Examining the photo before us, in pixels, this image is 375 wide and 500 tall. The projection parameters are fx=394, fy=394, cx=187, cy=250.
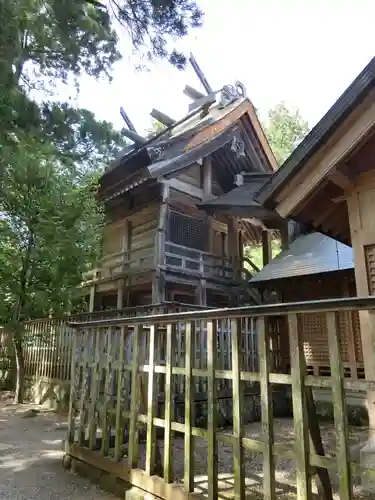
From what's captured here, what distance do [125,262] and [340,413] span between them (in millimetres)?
11448

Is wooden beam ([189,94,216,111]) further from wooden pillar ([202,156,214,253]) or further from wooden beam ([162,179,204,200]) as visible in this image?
wooden beam ([162,179,204,200])

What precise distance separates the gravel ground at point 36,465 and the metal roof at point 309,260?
6.56 meters

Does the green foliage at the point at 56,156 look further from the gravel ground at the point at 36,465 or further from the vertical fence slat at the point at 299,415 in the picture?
the vertical fence slat at the point at 299,415

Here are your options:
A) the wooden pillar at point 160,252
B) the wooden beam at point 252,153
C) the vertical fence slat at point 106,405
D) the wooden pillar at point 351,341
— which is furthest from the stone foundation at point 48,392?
the wooden beam at point 252,153

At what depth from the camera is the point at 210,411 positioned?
10.5 ft

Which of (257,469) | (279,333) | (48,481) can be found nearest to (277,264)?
(279,333)

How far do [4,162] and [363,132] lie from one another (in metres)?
6.21

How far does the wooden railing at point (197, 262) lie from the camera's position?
41.9 ft

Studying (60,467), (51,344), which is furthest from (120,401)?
(51,344)

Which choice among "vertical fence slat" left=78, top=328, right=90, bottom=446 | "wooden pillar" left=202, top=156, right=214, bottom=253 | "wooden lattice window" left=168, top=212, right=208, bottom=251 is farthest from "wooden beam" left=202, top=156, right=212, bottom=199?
"vertical fence slat" left=78, top=328, right=90, bottom=446

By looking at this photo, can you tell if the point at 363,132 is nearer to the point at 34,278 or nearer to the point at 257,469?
the point at 257,469

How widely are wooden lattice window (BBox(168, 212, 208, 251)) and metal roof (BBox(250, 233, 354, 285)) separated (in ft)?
10.8

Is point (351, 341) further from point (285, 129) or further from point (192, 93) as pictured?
point (285, 129)

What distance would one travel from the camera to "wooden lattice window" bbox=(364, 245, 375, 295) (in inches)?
175
